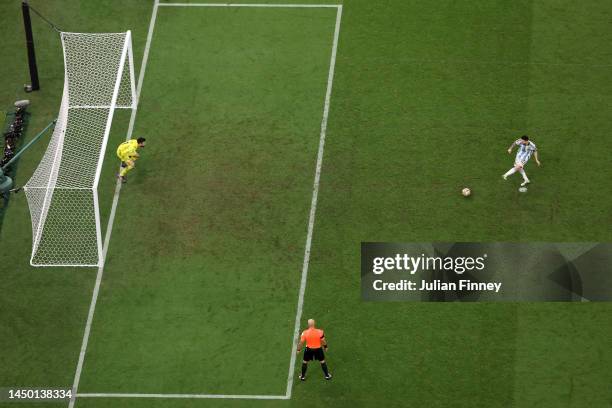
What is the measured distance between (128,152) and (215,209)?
2590 mm

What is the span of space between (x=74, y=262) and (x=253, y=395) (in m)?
5.71

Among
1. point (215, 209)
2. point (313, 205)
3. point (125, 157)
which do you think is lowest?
point (215, 209)

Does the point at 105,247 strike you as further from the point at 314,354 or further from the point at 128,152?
the point at 314,354

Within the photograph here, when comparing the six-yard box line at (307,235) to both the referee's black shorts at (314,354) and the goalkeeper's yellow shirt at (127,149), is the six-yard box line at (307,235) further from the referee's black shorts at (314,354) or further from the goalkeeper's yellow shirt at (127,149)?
the referee's black shorts at (314,354)

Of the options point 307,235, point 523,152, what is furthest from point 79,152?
point 523,152

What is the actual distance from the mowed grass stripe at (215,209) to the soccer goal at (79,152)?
76cm

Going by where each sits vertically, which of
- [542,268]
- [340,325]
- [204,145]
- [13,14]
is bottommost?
[340,325]

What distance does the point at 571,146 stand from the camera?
106 ft

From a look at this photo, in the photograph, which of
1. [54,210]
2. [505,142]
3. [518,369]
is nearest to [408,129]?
[505,142]

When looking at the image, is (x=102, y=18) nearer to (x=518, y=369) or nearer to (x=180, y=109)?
(x=180, y=109)

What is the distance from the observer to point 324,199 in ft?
104

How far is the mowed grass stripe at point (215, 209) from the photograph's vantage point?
2938cm

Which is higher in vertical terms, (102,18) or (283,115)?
(102,18)

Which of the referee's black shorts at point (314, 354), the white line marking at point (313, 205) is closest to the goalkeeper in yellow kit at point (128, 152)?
the white line marking at point (313, 205)
